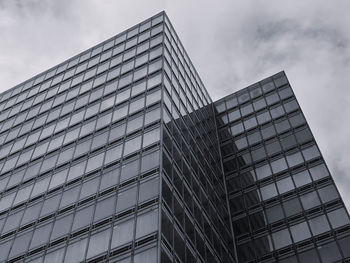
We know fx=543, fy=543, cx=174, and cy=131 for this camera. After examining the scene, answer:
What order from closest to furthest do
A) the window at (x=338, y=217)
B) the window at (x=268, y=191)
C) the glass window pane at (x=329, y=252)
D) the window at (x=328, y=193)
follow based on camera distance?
the glass window pane at (x=329, y=252) < the window at (x=338, y=217) < the window at (x=328, y=193) < the window at (x=268, y=191)

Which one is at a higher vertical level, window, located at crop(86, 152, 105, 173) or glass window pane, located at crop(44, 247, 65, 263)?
window, located at crop(86, 152, 105, 173)

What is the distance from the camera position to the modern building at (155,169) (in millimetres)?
34406

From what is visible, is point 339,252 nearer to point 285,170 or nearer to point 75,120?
point 285,170

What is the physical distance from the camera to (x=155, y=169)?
118 ft

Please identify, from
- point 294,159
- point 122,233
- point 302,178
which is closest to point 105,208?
point 122,233

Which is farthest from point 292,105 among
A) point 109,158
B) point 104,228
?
point 104,228

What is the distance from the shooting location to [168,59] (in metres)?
53.1

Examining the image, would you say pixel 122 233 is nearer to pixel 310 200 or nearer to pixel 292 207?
pixel 292 207

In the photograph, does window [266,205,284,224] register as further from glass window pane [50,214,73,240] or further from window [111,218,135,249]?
glass window pane [50,214,73,240]

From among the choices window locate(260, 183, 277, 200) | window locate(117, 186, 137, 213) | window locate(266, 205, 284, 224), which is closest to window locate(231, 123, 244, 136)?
window locate(260, 183, 277, 200)

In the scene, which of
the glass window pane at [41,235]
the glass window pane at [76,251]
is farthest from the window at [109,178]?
the glass window pane at [76,251]

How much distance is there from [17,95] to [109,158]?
28744 millimetres

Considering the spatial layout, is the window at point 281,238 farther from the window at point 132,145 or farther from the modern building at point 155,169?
the window at point 132,145

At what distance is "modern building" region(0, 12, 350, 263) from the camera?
1355 inches
